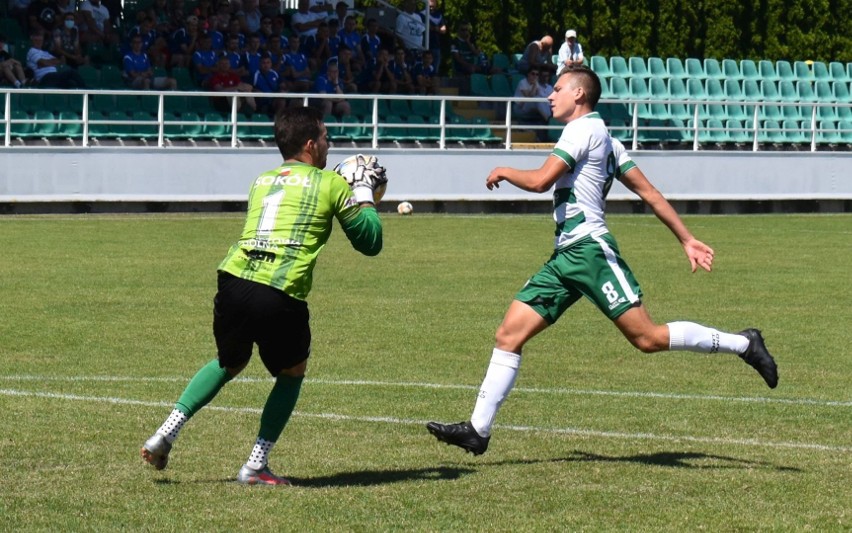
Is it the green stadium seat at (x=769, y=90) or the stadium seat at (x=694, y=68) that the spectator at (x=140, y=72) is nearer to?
the stadium seat at (x=694, y=68)

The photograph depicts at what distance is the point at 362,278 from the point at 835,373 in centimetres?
684

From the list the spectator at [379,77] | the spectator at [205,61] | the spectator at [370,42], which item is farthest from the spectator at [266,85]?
the spectator at [370,42]

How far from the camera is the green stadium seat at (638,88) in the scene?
32188 millimetres

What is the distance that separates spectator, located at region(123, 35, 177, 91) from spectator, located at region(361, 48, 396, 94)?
13.4 ft

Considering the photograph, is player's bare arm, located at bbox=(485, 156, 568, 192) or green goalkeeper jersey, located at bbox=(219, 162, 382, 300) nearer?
green goalkeeper jersey, located at bbox=(219, 162, 382, 300)

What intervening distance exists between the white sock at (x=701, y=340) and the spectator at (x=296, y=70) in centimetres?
2066

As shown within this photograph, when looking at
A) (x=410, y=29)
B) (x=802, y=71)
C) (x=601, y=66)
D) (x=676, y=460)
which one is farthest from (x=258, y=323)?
(x=802, y=71)

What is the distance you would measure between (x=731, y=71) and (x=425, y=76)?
27.6 ft

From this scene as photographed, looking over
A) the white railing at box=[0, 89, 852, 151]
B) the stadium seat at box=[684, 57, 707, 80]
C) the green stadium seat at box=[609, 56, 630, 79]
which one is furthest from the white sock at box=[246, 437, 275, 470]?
the stadium seat at box=[684, 57, 707, 80]

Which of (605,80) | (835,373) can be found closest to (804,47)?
(605,80)

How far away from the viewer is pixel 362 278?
16.3 m

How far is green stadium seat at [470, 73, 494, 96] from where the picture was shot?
30969mm

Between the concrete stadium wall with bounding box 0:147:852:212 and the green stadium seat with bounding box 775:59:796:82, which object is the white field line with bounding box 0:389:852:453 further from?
the green stadium seat with bounding box 775:59:796:82

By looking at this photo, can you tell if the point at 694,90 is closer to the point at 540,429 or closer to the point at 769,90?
the point at 769,90
